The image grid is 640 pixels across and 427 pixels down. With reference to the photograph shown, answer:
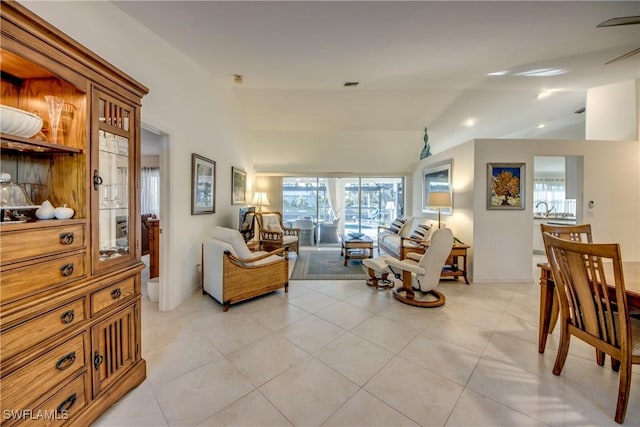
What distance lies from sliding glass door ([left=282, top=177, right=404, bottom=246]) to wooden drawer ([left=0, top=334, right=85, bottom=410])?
5454 millimetres

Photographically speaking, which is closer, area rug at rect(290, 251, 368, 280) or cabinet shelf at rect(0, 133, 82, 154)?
cabinet shelf at rect(0, 133, 82, 154)

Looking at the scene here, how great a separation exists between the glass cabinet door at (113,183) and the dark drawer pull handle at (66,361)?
17.2 inches

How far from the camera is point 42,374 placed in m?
1.09

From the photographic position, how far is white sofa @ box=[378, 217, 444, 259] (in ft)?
13.5

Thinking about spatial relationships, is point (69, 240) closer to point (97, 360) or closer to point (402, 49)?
point (97, 360)

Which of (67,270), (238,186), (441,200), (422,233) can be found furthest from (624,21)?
(238,186)

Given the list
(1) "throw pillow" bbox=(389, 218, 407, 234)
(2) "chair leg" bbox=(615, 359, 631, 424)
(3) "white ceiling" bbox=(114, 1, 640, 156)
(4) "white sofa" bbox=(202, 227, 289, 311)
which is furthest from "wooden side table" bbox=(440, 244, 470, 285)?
(4) "white sofa" bbox=(202, 227, 289, 311)

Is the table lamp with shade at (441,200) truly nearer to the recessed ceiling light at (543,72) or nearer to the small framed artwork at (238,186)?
the recessed ceiling light at (543,72)

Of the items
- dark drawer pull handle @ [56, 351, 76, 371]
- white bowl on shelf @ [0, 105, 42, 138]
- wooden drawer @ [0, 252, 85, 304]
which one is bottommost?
dark drawer pull handle @ [56, 351, 76, 371]

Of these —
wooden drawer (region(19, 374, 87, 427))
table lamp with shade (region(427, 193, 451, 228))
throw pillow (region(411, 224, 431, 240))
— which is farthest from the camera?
throw pillow (region(411, 224, 431, 240))

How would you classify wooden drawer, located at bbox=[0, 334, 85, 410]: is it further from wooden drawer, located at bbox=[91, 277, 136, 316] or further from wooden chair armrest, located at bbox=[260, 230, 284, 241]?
wooden chair armrest, located at bbox=[260, 230, 284, 241]

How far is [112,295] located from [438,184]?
5228 mm

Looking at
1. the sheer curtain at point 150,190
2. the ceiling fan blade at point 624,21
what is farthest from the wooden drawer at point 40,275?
the sheer curtain at point 150,190

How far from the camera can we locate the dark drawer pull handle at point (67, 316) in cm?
117
